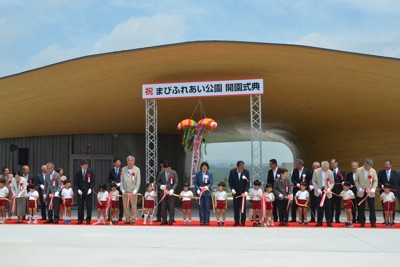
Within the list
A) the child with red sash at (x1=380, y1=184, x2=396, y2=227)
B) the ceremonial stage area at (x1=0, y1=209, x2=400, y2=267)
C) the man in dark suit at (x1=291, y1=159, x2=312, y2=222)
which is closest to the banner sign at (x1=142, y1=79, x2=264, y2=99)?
the man in dark suit at (x1=291, y1=159, x2=312, y2=222)

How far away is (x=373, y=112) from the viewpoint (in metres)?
14.6

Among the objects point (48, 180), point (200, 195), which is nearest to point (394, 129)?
point (200, 195)

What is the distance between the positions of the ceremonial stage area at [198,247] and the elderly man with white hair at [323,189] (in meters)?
1.25

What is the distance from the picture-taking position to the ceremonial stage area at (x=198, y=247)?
18.1ft

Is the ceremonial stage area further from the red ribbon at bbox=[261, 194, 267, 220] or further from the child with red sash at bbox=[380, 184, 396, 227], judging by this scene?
the child with red sash at bbox=[380, 184, 396, 227]

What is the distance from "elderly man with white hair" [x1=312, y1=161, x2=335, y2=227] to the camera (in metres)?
10.2

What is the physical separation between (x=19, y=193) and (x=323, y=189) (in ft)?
21.7

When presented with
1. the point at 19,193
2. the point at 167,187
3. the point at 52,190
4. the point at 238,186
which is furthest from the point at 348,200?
the point at 19,193

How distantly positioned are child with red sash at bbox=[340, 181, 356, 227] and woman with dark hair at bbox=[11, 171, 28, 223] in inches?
271

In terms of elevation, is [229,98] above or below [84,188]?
above

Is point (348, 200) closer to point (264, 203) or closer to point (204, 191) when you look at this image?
point (264, 203)

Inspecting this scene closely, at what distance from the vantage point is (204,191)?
34.2ft

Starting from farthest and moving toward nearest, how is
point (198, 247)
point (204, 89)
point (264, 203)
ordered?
1. point (204, 89)
2. point (264, 203)
3. point (198, 247)

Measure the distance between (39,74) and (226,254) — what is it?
7.94 m
